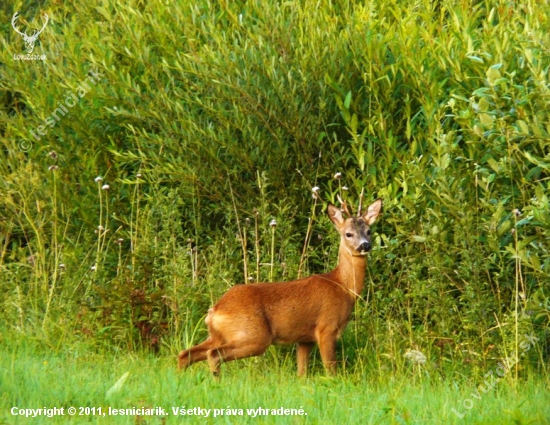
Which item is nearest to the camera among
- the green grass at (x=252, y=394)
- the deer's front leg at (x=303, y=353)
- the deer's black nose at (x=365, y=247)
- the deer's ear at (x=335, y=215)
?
the green grass at (x=252, y=394)

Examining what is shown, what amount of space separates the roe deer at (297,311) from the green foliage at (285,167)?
0.77ft

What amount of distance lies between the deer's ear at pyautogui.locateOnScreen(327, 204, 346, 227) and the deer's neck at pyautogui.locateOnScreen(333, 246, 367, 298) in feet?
0.71

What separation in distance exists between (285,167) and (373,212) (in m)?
1.29

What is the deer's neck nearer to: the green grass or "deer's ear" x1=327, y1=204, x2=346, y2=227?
"deer's ear" x1=327, y1=204, x2=346, y2=227

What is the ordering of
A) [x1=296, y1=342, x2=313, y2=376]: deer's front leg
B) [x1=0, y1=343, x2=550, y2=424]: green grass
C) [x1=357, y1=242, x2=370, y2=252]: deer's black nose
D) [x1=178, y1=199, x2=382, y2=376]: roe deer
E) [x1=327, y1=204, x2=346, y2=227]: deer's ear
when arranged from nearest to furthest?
[x1=0, y1=343, x2=550, y2=424]: green grass < [x1=178, y1=199, x2=382, y2=376]: roe deer < [x1=296, y1=342, x2=313, y2=376]: deer's front leg < [x1=357, y1=242, x2=370, y2=252]: deer's black nose < [x1=327, y1=204, x2=346, y2=227]: deer's ear

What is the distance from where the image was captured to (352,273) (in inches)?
327

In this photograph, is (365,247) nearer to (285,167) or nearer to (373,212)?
(373,212)

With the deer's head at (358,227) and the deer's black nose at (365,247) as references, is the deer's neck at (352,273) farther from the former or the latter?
the deer's black nose at (365,247)

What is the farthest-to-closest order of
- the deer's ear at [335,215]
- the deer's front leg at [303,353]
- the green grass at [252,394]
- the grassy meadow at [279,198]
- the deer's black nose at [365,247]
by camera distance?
the deer's ear at [335,215]
the deer's black nose at [365,247]
the deer's front leg at [303,353]
the grassy meadow at [279,198]
the green grass at [252,394]

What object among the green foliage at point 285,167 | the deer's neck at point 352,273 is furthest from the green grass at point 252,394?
the deer's neck at point 352,273

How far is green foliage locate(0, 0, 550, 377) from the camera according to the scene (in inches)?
301

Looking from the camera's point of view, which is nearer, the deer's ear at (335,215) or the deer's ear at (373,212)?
the deer's ear at (373,212)

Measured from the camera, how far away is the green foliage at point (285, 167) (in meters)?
7.64

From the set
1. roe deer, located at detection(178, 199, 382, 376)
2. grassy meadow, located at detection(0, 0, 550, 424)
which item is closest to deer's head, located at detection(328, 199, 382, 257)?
roe deer, located at detection(178, 199, 382, 376)
